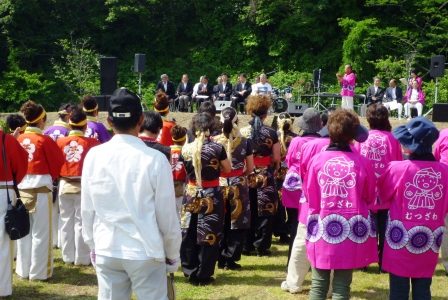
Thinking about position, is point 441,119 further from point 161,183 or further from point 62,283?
point 161,183

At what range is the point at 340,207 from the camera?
425cm

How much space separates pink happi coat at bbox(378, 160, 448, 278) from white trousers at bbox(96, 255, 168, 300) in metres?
1.65

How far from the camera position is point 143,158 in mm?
3340

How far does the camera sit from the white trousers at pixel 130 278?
340 centimetres

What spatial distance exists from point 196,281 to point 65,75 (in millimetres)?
20723

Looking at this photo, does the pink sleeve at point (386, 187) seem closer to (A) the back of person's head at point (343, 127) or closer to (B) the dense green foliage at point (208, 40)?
(A) the back of person's head at point (343, 127)

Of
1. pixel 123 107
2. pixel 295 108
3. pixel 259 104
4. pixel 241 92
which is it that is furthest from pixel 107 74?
pixel 123 107

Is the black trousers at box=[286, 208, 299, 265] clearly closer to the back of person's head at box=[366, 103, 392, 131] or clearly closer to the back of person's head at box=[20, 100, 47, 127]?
the back of person's head at box=[366, 103, 392, 131]

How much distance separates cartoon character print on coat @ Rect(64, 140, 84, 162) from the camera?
6.31m

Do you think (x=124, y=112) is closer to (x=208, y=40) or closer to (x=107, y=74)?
(x=107, y=74)

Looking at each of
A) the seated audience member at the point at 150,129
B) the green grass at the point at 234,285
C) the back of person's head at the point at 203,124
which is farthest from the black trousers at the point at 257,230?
the seated audience member at the point at 150,129

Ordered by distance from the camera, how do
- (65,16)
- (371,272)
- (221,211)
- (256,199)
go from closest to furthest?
(221,211), (371,272), (256,199), (65,16)

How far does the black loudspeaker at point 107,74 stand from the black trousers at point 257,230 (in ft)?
37.5

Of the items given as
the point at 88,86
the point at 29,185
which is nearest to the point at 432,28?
the point at 88,86
